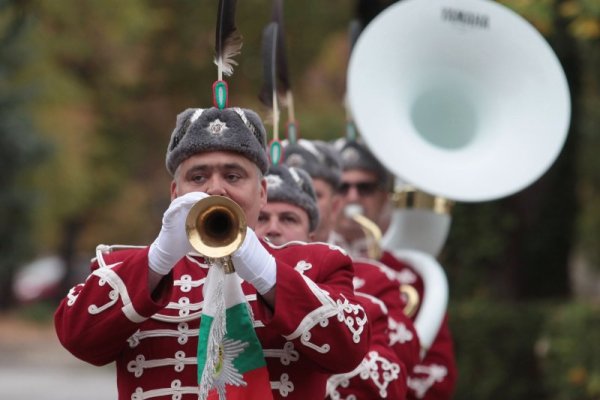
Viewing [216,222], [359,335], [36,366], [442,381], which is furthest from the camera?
[36,366]

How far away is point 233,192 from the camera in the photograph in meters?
3.59

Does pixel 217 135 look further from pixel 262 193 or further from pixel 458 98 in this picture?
pixel 458 98

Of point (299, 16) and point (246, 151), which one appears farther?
point (299, 16)

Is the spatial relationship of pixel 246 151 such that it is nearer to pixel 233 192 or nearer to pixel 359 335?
pixel 233 192

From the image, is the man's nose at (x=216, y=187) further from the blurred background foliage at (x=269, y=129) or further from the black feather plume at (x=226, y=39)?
the blurred background foliage at (x=269, y=129)

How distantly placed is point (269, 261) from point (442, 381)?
2828 millimetres

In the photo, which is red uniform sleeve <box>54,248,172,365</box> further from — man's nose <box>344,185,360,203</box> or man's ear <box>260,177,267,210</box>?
man's nose <box>344,185,360,203</box>

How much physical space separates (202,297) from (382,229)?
10.1 feet

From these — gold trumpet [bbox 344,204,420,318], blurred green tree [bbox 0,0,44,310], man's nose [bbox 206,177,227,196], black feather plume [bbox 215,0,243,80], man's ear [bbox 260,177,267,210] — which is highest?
blurred green tree [bbox 0,0,44,310]

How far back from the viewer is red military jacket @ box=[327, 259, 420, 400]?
4.70 meters

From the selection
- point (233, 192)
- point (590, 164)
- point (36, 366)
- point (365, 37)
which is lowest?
point (233, 192)

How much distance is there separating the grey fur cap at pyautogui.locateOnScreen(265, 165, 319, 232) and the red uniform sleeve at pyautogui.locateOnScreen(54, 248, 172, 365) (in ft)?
4.36

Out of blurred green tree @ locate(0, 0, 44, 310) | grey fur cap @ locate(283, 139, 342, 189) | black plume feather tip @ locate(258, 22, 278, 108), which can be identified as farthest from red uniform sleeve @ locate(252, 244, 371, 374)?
blurred green tree @ locate(0, 0, 44, 310)

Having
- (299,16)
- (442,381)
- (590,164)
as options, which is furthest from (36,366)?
(442,381)
